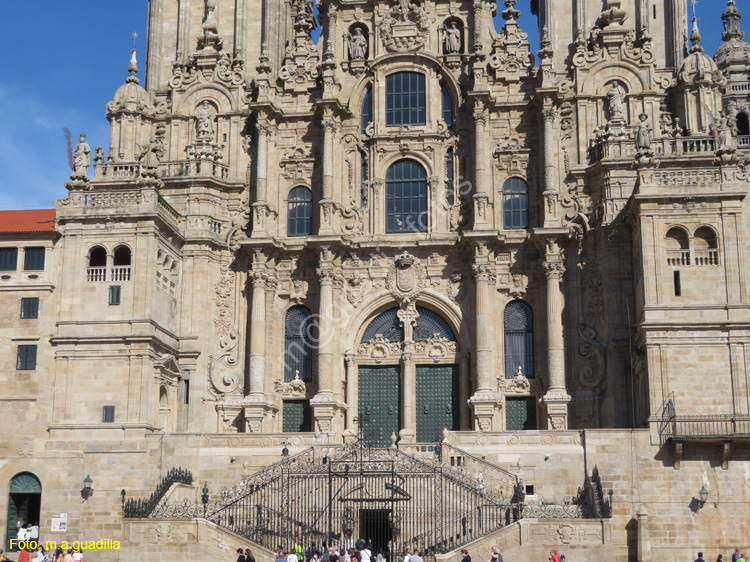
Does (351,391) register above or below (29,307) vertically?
below

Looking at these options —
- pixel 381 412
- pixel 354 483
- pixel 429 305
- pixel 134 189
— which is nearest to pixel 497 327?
pixel 429 305

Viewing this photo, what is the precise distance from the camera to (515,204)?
42531 millimetres

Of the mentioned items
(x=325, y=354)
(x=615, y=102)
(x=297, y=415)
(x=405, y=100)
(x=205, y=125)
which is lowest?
(x=297, y=415)

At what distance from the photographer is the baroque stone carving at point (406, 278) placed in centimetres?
4203

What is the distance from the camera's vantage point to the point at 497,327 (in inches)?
1618

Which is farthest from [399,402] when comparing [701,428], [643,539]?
[643,539]

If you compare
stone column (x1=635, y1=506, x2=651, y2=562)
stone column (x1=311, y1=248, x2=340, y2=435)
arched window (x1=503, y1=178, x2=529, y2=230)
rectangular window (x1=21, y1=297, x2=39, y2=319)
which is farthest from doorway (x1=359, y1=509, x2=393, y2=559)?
arched window (x1=503, y1=178, x2=529, y2=230)

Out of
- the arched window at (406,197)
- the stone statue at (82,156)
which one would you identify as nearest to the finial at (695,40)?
the arched window at (406,197)

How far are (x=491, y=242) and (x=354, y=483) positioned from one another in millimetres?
12901

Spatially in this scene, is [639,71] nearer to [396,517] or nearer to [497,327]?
[497,327]

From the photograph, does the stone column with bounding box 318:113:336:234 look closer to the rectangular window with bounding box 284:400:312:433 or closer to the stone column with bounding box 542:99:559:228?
the rectangular window with bounding box 284:400:312:433

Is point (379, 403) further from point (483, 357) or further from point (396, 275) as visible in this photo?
point (396, 275)

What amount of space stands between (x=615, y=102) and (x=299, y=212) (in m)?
13.3

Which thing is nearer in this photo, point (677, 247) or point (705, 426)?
point (705, 426)
